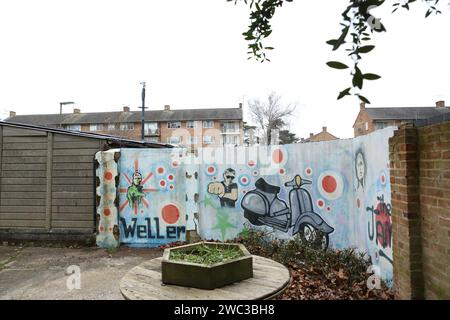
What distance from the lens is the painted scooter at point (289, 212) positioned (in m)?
5.73

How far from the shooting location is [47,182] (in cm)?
731

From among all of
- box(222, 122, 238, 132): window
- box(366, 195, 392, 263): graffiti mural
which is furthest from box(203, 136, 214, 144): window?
box(366, 195, 392, 263): graffiti mural

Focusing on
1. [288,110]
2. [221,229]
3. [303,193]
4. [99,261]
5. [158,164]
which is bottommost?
[99,261]

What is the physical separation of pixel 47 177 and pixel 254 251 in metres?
5.22

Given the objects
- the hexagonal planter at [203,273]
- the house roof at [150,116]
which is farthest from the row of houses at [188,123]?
the hexagonal planter at [203,273]

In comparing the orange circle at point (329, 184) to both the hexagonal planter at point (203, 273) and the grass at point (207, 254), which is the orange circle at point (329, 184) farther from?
the hexagonal planter at point (203, 273)

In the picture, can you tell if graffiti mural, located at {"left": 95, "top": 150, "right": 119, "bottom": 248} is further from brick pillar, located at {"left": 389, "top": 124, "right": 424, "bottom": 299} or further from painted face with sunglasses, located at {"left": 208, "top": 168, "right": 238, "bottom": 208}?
brick pillar, located at {"left": 389, "top": 124, "right": 424, "bottom": 299}

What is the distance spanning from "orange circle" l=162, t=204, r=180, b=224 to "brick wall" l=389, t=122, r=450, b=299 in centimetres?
474

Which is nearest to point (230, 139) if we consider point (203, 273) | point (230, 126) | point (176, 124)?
point (230, 126)

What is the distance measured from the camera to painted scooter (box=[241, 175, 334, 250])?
573cm

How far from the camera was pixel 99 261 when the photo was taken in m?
6.03

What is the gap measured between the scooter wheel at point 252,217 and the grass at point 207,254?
3.37 metres
